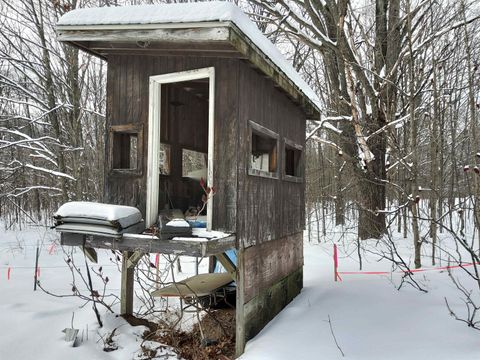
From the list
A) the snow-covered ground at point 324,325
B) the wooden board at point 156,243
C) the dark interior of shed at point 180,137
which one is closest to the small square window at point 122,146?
the wooden board at point 156,243

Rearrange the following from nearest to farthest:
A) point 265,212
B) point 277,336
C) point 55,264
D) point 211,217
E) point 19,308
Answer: point 211,217
point 277,336
point 265,212
point 19,308
point 55,264

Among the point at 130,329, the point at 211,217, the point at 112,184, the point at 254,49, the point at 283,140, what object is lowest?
the point at 130,329

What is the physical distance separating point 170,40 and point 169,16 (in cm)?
27

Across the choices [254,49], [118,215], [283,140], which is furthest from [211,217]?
[283,140]

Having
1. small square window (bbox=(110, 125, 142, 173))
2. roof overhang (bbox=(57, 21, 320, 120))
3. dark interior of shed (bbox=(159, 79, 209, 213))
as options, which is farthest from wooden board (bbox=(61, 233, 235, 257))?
roof overhang (bbox=(57, 21, 320, 120))

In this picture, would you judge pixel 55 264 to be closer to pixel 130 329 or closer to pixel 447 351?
pixel 130 329

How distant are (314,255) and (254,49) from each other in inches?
332

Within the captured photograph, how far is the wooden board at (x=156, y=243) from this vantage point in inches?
163

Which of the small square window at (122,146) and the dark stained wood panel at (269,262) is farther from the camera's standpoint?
the dark stained wood panel at (269,262)

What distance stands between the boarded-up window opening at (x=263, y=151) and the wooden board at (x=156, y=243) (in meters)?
1.22

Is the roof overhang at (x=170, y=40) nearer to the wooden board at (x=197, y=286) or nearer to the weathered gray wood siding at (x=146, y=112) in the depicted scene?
the weathered gray wood siding at (x=146, y=112)

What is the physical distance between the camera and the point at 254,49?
4.57 m

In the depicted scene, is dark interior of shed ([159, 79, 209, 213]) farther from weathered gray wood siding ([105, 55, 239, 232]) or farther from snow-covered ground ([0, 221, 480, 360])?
snow-covered ground ([0, 221, 480, 360])

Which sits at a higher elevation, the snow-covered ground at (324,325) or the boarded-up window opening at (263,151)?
the boarded-up window opening at (263,151)
